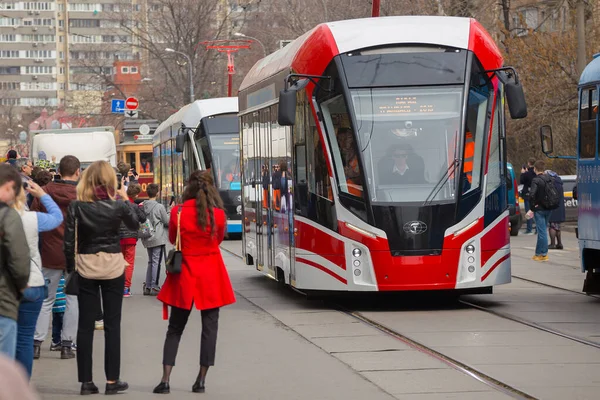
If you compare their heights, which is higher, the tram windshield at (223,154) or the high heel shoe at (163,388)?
the tram windshield at (223,154)

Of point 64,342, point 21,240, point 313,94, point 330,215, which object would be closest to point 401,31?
point 313,94

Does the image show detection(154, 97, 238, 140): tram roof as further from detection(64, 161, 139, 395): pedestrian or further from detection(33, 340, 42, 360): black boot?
detection(64, 161, 139, 395): pedestrian

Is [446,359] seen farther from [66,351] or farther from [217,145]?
[217,145]

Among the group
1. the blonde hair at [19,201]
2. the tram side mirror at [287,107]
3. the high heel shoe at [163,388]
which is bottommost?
the high heel shoe at [163,388]

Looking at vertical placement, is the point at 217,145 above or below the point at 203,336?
above

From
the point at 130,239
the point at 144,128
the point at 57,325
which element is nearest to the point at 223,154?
the point at 130,239

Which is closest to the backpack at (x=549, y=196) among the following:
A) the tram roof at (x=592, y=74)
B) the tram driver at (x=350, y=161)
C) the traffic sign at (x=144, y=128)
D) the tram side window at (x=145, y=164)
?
the tram roof at (x=592, y=74)

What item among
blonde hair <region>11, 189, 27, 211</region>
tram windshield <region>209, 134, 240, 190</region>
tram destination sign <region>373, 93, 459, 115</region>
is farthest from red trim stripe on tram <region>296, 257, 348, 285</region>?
tram windshield <region>209, 134, 240, 190</region>

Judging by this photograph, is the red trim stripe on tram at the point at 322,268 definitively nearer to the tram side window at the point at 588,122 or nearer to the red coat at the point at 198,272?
the tram side window at the point at 588,122

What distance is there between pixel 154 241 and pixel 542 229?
26.0ft

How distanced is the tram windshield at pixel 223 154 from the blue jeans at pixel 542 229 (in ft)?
30.1

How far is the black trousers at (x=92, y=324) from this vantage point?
8.62m

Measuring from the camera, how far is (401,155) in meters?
13.5

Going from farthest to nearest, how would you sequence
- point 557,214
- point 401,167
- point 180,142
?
point 180,142
point 557,214
point 401,167
